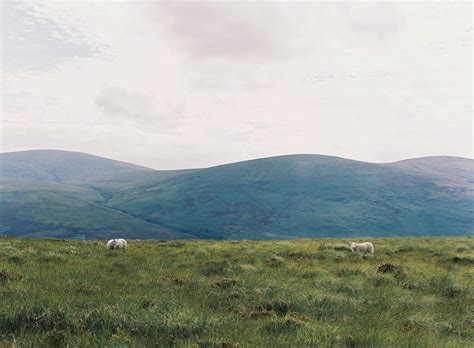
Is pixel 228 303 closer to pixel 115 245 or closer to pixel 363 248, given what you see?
pixel 115 245

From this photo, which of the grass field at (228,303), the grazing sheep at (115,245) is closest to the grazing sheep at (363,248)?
the grass field at (228,303)

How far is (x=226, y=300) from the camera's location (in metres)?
11.2

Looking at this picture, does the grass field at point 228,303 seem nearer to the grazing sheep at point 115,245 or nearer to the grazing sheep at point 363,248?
the grazing sheep at point 115,245

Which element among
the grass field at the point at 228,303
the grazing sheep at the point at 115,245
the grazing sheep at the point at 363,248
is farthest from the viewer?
the grazing sheep at the point at 363,248

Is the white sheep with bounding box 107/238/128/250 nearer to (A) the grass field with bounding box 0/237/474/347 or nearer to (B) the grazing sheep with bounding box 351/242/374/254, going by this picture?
(A) the grass field with bounding box 0/237/474/347

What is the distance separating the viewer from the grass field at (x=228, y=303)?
24.9 ft

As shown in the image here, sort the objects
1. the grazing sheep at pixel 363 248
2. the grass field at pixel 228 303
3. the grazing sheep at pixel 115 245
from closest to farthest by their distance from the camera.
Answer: the grass field at pixel 228 303
the grazing sheep at pixel 115 245
the grazing sheep at pixel 363 248

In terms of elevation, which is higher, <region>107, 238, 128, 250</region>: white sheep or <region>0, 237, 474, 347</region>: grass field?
<region>0, 237, 474, 347</region>: grass field

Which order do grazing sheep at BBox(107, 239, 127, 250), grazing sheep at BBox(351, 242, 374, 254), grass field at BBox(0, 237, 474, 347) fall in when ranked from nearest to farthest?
grass field at BBox(0, 237, 474, 347), grazing sheep at BBox(107, 239, 127, 250), grazing sheep at BBox(351, 242, 374, 254)

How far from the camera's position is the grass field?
7594mm

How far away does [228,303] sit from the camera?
35.5ft

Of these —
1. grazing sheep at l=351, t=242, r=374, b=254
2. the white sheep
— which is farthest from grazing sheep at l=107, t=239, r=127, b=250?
grazing sheep at l=351, t=242, r=374, b=254

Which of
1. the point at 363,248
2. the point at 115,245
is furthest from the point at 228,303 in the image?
the point at 363,248

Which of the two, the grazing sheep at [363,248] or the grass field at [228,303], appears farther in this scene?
the grazing sheep at [363,248]
